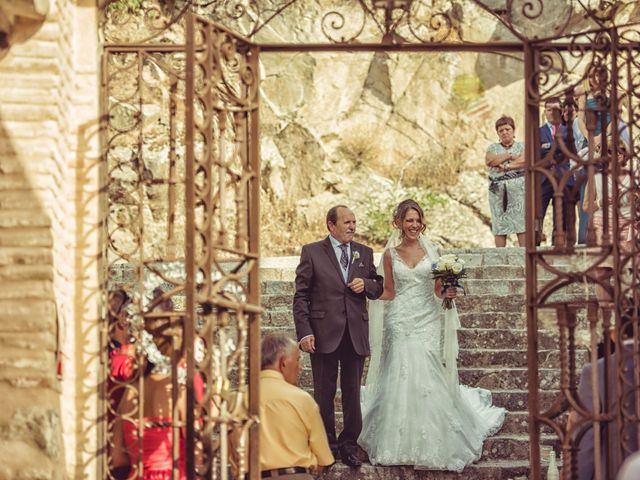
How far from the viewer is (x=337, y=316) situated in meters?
12.0

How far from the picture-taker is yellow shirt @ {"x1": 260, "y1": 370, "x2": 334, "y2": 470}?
919 cm

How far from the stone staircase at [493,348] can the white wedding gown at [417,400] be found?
5.0 inches

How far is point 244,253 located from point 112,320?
111 cm

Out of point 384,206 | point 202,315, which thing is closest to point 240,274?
point 202,315

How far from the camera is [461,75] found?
28.5m

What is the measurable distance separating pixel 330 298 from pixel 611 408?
3580 mm

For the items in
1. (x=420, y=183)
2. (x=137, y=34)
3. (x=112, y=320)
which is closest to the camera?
(x=112, y=320)

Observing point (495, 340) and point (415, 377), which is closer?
point (415, 377)

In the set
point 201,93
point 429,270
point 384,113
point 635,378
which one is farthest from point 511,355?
point 384,113

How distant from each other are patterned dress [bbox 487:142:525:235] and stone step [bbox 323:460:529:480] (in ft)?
20.0

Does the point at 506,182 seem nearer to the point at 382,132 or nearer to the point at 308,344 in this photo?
the point at 308,344

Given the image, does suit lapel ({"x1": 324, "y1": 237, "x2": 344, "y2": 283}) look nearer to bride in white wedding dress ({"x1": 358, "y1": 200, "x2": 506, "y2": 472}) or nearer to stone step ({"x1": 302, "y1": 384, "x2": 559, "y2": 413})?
bride in white wedding dress ({"x1": 358, "y1": 200, "x2": 506, "y2": 472})

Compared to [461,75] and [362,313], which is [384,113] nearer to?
[461,75]

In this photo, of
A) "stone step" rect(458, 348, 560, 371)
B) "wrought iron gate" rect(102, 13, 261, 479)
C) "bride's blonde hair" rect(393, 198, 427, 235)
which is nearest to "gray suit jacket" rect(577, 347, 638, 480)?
"wrought iron gate" rect(102, 13, 261, 479)
